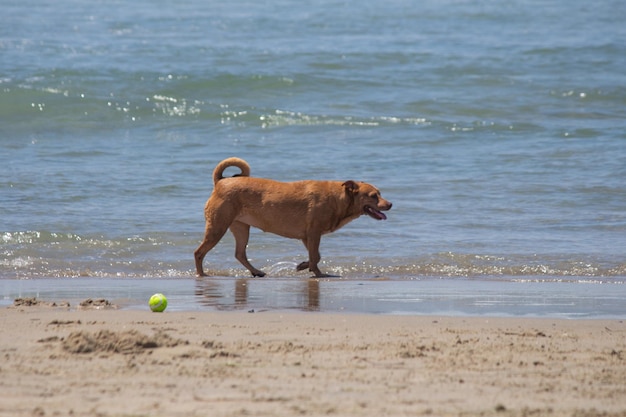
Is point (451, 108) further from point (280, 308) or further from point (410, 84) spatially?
point (280, 308)

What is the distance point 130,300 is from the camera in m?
7.95

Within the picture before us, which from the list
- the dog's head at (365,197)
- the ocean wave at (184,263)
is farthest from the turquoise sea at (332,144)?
the dog's head at (365,197)

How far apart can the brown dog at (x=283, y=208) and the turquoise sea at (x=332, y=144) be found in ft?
1.43

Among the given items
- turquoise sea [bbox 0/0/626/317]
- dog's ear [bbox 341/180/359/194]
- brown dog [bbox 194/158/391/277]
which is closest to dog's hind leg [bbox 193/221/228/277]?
brown dog [bbox 194/158/391/277]

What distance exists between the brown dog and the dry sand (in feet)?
11.0

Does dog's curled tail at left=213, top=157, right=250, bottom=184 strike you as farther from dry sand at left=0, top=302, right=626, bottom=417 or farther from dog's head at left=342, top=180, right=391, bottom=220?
dry sand at left=0, top=302, right=626, bottom=417

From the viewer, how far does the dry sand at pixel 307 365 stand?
183 inches

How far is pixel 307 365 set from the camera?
542 centimetres

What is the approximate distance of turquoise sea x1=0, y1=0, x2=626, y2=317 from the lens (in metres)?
9.69

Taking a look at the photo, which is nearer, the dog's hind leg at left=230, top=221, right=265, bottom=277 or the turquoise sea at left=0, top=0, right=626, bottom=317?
the turquoise sea at left=0, top=0, right=626, bottom=317

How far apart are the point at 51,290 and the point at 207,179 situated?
6526mm

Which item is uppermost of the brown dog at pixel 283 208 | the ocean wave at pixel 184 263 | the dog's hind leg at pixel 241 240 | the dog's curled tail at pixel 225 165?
the dog's curled tail at pixel 225 165

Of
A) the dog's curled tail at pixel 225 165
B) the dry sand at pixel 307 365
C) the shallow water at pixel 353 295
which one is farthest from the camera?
the dog's curled tail at pixel 225 165

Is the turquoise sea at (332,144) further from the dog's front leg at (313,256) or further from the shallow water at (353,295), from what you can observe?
the dog's front leg at (313,256)
